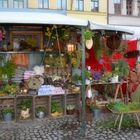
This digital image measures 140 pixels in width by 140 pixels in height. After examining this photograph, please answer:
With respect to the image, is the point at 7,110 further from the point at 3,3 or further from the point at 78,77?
the point at 3,3

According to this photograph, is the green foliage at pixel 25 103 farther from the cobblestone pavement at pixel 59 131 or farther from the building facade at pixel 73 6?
the building facade at pixel 73 6

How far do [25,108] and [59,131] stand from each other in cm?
140

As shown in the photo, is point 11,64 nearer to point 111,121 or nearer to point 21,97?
point 21,97

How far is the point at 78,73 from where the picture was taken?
9.95m

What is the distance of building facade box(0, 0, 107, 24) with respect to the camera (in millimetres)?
22186

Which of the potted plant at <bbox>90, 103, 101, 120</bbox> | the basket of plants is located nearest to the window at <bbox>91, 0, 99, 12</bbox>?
the potted plant at <bbox>90, 103, 101, 120</bbox>

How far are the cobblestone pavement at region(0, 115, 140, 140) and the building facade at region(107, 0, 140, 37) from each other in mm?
17299

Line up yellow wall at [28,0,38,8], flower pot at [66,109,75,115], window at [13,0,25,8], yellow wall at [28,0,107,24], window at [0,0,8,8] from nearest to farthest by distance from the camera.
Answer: flower pot at [66,109,75,115] < window at [0,0,8,8] < window at [13,0,25,8] < yellow wall at [28,0,38,8] < yellow wall at [28,0,107,24]

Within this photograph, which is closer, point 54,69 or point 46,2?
point 54,69

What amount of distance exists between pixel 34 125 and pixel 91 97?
6.80ft

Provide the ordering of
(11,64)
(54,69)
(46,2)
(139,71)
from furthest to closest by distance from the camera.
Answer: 1. (46,2)
2. (139,71)
3. (54,69)
4. (11,64)

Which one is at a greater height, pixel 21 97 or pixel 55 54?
pixel 55 54

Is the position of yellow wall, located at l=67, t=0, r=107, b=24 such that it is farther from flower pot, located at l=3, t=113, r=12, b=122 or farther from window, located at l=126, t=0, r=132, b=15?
Answer: flower pot, located at l=3, t=113, r=12, b=122

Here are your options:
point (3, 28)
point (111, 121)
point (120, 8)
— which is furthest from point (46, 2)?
point (111, 121)
